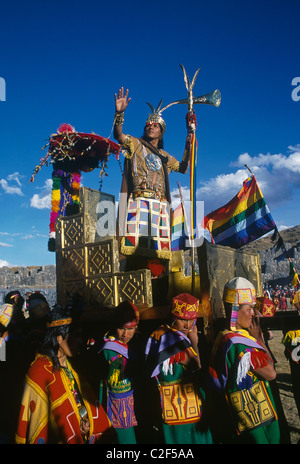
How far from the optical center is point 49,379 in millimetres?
2777

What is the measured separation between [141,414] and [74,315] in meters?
1.61

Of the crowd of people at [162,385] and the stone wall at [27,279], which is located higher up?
the stone wall at [27,279]

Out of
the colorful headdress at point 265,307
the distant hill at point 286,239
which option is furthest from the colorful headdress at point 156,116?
the distant hill at point 286,239

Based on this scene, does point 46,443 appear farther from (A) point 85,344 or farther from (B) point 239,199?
(B) point 239,199

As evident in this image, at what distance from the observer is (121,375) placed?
3541 mm

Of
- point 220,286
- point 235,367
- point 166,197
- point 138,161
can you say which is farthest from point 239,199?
point 235,367

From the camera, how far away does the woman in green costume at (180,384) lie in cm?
312

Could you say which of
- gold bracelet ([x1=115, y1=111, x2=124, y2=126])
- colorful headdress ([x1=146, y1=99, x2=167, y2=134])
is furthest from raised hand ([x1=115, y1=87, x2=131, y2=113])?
colorful headdress ([x1=146, y1=99, x2=167, y2=134])

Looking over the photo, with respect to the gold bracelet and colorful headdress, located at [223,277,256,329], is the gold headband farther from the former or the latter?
the gold bracelet

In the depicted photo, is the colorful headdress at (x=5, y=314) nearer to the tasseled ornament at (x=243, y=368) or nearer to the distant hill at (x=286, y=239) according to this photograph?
the tasseled ornament at (x=243, y=368)

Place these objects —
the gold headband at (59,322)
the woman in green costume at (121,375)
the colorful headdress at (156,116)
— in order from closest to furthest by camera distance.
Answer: the gold headband at (59,322) → the woman in green costume at (121,375) → the colorful headdress at (156,116)

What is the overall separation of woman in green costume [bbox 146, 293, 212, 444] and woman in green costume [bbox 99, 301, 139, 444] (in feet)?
1.48

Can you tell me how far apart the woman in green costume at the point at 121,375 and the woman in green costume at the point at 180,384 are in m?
0.45
